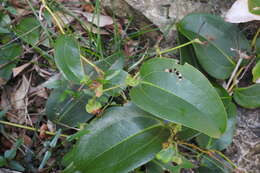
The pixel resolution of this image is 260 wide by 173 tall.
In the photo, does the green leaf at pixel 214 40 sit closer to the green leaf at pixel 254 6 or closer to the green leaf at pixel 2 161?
the green leaf at pixel 254 6

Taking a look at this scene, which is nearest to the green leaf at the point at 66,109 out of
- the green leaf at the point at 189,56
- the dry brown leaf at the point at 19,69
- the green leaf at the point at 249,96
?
the dry brown leaf at the point at 19,69

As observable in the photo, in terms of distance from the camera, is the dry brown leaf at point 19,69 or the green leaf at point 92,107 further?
the dry brown leaf at point 19,69

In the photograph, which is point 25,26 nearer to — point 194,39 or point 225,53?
point 194,39

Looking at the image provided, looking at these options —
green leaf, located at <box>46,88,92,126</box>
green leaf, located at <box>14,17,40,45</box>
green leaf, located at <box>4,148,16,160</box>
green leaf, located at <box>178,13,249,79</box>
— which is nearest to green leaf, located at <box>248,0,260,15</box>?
green leaf, located at <box>178,13,249,79</box>

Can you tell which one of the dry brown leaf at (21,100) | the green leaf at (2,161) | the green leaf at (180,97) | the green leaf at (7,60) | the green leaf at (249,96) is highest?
the green leaf at (7,60)

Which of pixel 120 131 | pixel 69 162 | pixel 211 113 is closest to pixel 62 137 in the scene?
pixel 69 162
